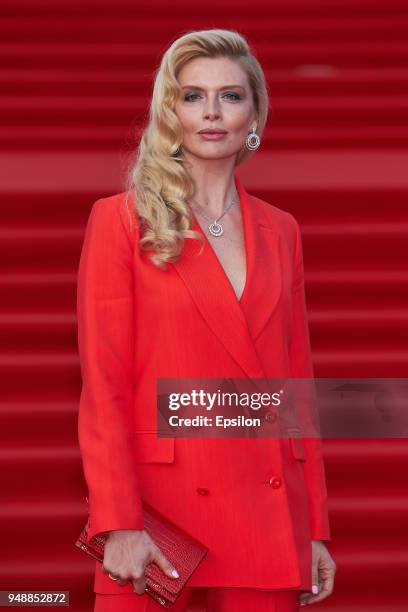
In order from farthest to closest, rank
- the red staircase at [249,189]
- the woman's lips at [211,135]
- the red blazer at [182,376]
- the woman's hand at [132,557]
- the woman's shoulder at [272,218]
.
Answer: the red staircase at [249,189], the woman's shoulder at [272,218], the woman's lips at [211,135], the red blazer at [182,376], the woman's hand at [132,557]

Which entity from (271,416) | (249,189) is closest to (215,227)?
(271,416)

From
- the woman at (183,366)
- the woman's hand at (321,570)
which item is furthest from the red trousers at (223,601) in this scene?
the woman's hand at (321,570)

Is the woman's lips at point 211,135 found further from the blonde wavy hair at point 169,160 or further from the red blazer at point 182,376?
the red blazer at point 182,376

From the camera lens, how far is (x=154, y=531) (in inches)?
79.3

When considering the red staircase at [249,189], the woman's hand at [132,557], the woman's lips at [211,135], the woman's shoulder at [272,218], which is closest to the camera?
the woman's hand at [132,557]

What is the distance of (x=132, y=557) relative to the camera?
1.95 metres

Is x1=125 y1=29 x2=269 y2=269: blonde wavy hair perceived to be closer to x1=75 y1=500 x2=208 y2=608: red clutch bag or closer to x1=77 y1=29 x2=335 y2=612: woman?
x1=77 y1=29 x2=335 y2=612: woman

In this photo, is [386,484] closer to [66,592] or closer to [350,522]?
[350,522]

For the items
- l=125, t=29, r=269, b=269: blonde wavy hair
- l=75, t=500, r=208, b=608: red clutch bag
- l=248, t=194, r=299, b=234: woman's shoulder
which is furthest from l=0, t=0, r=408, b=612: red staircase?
l=75, t=500, r=208, b=608: red clutch bag

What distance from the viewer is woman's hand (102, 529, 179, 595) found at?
194 cm

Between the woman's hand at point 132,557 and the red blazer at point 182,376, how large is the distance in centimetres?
7

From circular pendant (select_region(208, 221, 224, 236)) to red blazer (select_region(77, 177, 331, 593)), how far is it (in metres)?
0.08

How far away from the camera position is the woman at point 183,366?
6.60ft

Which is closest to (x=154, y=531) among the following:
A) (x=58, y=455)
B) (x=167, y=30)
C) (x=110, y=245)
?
(x=110, y=245)
